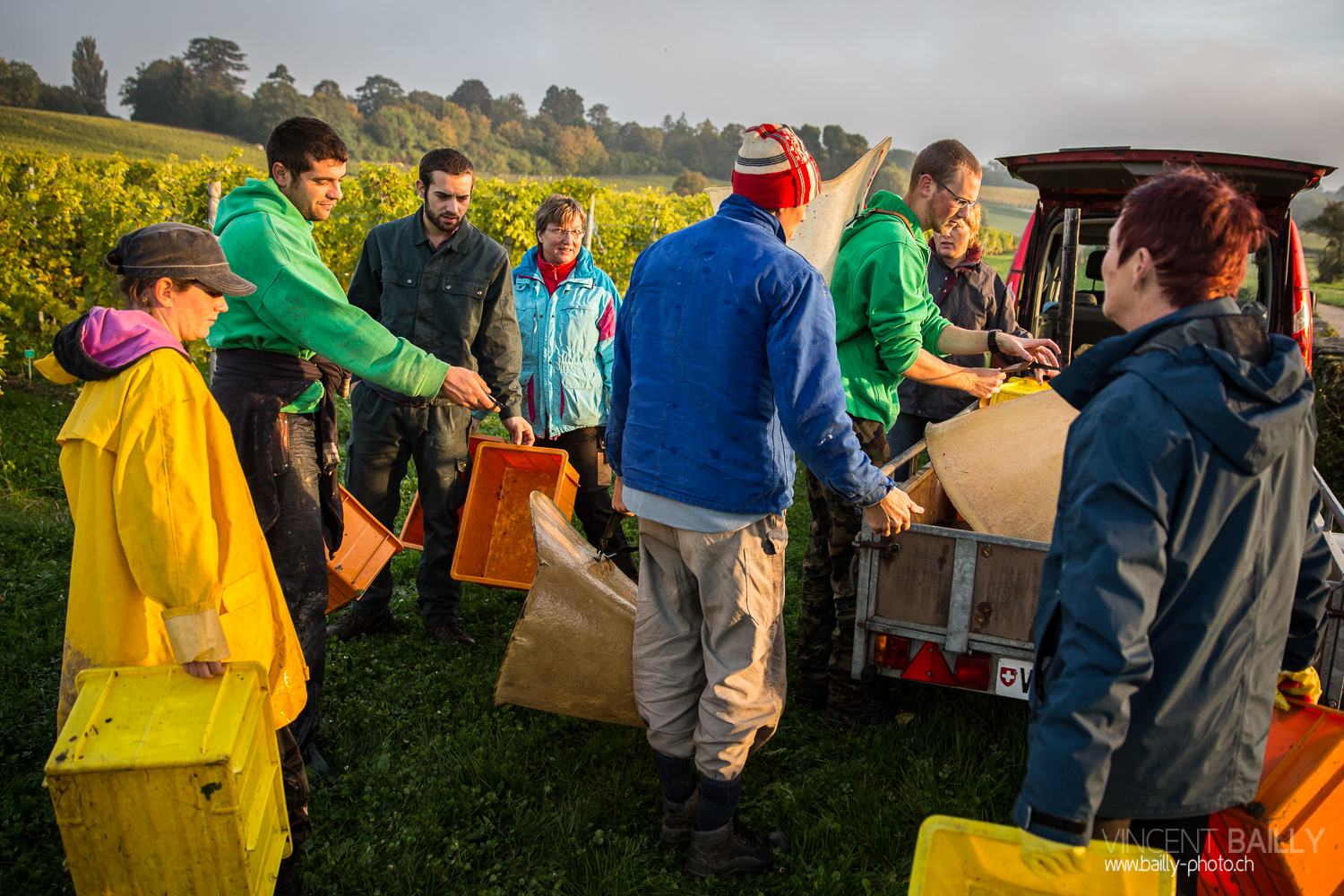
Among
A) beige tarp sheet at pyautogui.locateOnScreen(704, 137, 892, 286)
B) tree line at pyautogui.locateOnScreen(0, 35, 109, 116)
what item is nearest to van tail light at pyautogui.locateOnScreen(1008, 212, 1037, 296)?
beige tarp sheet at pyautogui.locateOnScreen(704, 137, 892, 286)

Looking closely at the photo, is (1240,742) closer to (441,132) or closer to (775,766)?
(775,766)

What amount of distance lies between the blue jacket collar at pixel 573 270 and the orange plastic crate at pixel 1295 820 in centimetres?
345

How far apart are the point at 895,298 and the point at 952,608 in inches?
42.6

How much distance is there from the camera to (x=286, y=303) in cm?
245

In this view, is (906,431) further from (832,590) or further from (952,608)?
(952,608)

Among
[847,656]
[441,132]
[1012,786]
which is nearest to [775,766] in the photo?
[847,656]

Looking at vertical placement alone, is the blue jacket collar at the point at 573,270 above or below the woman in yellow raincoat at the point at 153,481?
above

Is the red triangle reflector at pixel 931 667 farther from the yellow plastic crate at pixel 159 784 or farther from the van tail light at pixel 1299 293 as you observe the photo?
the van tail light at pixel 1299 293

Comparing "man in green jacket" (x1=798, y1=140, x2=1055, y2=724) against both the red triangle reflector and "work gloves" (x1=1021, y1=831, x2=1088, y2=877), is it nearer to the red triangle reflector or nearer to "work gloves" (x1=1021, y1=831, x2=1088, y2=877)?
the red triangle reflector

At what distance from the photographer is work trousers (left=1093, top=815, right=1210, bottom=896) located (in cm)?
157

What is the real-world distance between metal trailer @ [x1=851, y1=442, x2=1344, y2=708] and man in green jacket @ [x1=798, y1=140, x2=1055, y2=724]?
374 millimetres

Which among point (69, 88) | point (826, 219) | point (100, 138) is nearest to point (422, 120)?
point (69, 88)

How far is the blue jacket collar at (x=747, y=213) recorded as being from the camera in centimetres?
227

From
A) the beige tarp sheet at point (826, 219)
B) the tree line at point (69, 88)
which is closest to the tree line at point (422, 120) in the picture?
the tree line at point (69, 88)
